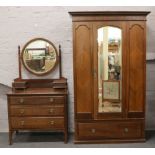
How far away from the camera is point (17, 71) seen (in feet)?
14.5

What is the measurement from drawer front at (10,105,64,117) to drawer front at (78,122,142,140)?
0.37 m

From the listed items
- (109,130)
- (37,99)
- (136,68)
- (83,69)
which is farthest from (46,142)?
(136,68)

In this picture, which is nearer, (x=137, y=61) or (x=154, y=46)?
(x=137, y=61)

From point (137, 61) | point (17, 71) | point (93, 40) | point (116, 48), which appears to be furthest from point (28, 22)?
point (137, 61)

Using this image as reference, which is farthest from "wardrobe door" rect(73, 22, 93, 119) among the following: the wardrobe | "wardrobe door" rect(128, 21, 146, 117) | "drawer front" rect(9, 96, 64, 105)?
"wardrobe door" rect(128, 21, 146, 117)

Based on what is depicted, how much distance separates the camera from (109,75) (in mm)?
3906

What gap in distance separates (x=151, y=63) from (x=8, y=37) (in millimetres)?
2227

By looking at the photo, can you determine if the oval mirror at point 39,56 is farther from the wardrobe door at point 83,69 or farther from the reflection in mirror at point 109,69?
the reflection in mirror at point 109,69

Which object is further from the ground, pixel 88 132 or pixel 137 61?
pixel 137 61

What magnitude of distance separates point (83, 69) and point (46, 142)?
1186 mm

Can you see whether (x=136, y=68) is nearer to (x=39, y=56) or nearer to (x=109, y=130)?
(x=109, y=130)

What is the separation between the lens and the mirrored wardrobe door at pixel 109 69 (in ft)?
12.5

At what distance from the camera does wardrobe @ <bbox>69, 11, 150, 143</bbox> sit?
149 inches
